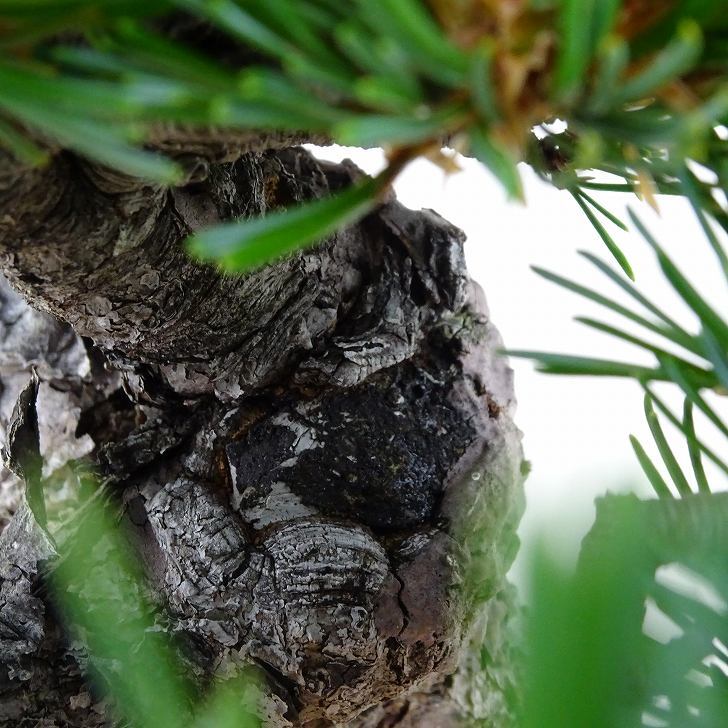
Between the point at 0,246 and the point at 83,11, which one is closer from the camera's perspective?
the point at 83,11

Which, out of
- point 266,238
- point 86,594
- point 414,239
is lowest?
point 86,594

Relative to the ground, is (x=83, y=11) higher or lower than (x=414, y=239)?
lower

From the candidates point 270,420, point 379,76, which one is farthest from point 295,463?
Result: point 379,76

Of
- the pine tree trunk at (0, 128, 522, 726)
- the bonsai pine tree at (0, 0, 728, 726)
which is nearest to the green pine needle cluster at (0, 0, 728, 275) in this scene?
the bonsai pine tree at (0, 0, 728, 726)

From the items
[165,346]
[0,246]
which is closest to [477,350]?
[165,346]

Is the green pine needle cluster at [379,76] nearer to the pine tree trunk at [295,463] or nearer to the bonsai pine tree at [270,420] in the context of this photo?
the bonsai pine tree at [270,420]

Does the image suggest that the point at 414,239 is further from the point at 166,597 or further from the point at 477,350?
the point at 166,597

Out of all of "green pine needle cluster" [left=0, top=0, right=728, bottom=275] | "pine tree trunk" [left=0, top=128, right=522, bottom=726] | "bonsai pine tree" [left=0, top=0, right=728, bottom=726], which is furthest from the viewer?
"pine tree trunk" [left=0, top=128, right=522, bottom=726]

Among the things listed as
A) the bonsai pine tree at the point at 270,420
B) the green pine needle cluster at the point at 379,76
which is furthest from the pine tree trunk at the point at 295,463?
the green pine needle cluster at the point at 379,76

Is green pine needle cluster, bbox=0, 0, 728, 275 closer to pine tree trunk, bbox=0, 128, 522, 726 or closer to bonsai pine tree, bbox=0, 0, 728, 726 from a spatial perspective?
bonsai pine tree, bbox=0, 0, 728, 726
